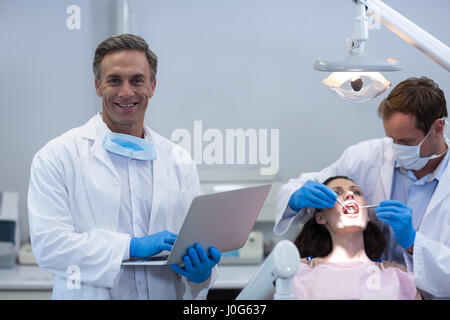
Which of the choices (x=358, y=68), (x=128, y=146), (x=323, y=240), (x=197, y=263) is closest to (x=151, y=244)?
(x=197, y=263)

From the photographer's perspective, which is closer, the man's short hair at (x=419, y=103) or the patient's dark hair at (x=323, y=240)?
the man's short hair at (x=419, y=103)

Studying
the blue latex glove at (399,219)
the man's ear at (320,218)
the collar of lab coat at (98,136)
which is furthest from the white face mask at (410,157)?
the collar of lab coat at (98,136)

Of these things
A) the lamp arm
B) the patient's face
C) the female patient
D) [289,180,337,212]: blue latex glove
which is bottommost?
the female patient

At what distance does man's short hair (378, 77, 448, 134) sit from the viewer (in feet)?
6.01

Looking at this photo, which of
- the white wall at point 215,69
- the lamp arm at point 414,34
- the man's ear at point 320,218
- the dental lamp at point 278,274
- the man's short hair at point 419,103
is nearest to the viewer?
the dental lamp at point 278,274

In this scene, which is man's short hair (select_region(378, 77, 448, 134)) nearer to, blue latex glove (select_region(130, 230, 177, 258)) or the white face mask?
the white face mask

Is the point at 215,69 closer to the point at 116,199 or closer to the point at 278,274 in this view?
the point at 116,199

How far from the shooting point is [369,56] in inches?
58.7

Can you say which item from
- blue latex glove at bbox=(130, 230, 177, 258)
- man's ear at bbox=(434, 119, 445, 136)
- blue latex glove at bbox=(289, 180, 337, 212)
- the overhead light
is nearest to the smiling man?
blue latex glove at bbox=(130, 230, 177, 258)

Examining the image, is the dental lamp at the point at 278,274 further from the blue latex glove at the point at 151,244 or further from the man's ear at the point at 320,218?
the man's ear at the point at 320,218

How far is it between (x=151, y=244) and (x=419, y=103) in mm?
914

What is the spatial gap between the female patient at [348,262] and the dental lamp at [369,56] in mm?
468

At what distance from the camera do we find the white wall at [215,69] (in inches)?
96.7
